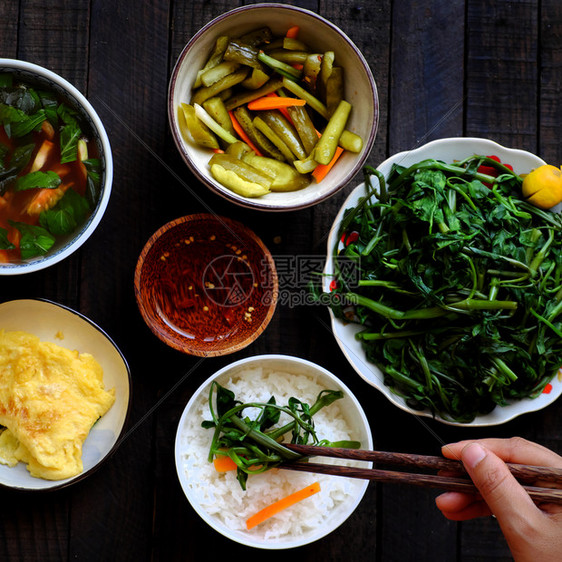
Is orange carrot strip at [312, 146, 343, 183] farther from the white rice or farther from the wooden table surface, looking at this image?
the white rice

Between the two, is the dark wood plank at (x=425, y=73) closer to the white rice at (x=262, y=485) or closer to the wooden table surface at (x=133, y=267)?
the wooden table surface at (x=133, y=267)

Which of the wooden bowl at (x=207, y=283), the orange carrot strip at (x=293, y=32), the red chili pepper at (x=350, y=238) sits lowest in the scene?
the wooden bowl at (x=207, y=283)

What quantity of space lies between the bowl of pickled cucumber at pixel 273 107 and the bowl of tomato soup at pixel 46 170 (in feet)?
0.86

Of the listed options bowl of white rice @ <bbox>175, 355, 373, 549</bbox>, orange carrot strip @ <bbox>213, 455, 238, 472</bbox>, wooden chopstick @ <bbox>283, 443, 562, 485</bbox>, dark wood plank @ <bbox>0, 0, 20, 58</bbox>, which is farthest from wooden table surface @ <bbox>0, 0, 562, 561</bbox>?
wooden chopstick @ <bbox>283, 443, 562, 485</bbox>

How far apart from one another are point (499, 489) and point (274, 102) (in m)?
1.24

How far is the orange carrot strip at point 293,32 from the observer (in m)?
1.64

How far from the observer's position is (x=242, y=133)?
67.4 inches

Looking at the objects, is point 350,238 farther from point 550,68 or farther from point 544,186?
point 550,68

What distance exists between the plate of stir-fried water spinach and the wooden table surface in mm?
158

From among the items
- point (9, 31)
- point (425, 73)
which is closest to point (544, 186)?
point (425, 73)

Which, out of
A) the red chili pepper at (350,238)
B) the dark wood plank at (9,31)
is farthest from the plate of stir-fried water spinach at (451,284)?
the dark wood plank at (9,31)

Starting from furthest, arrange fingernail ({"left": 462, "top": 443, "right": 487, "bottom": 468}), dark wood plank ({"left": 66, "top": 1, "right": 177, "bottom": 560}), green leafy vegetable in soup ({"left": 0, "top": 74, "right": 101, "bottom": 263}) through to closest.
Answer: dark wood plank ({"left": 66, "top": 1, "right": 177, "bottom": 560}), green leafy vegetable in soup ({"left": 0, "top": 74, "right": 101, "bottom": 263}), fingernail ({"left": 462, "top": 443, "right": 487, "bottom": 468})

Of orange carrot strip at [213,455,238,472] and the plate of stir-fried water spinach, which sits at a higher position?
the plate of stir-fried water spinach

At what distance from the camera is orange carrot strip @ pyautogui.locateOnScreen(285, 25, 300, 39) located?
5.38ft
